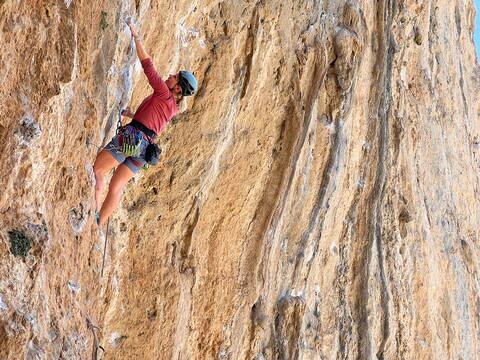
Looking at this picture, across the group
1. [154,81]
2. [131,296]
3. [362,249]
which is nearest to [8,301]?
[154,81]

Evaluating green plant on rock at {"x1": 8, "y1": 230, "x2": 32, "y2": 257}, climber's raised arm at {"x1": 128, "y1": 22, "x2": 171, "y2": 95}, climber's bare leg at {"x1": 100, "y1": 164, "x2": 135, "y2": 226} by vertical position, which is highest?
climber's raised arm at {"x1": 128, "y1": 22, "x2": 171, "y2": 95}

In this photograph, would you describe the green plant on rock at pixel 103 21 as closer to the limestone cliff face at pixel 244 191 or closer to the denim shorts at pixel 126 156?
the limestone cliff face at pixel 244 191

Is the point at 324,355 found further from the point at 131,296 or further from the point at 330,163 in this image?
the point at 131,296

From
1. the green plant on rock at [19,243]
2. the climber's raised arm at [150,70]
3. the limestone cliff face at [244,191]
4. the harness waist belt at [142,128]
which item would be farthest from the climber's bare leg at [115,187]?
the green plant on rock at [19,243]

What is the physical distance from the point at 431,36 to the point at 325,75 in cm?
582

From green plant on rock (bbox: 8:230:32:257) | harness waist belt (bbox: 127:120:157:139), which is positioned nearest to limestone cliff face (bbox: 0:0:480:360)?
green plant on rock (bbox: 8:230:32:257)

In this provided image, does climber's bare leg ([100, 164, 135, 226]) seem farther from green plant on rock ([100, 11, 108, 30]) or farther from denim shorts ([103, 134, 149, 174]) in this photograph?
green plant on rock ([100, 11, 108, 30])

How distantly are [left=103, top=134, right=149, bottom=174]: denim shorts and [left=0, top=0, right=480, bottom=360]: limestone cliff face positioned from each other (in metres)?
0.20

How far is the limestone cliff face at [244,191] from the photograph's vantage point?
6.27 meters

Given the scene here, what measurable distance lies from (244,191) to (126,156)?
3940mm

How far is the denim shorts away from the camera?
7402mm

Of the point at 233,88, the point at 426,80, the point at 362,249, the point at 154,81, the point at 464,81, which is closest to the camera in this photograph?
the point at 154,81

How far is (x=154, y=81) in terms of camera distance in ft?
24.1

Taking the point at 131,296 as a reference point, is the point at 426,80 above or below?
above
